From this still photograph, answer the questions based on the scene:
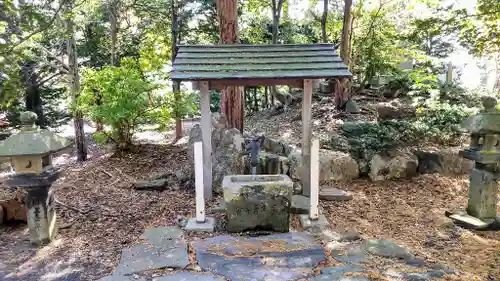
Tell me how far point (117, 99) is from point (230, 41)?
2735 mm

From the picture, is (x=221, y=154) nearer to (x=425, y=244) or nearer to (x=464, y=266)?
(x=425, y=244)

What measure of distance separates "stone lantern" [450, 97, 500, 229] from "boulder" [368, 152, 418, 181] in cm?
193

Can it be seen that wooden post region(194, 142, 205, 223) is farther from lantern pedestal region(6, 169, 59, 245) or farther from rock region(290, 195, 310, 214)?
lantern pedestal region(6, 169, 59, 245)

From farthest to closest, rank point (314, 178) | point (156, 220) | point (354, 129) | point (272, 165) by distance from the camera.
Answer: point (354, 129) < point (272, 165) < point (156, 220) < point (314, 178)

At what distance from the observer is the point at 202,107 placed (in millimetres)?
5348

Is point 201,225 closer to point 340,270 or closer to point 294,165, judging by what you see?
point 340,270

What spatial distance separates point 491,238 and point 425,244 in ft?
3.12

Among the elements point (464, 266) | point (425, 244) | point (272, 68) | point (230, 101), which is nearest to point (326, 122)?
point (230, 101)

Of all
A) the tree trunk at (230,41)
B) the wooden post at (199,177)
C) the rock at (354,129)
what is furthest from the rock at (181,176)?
the rock at (354,129)

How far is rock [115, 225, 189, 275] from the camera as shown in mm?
3605

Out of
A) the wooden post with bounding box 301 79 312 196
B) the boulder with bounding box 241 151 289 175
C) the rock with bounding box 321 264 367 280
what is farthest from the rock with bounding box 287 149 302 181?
the rock with bounding box 321 264 367 280

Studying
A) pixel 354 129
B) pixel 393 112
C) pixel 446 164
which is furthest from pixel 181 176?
pixel 393 112

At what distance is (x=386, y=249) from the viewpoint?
13.2 ft

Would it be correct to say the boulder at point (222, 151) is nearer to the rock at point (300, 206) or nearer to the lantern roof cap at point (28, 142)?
the rock at point (300, 206)
